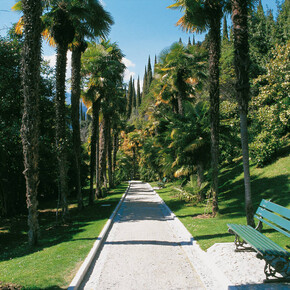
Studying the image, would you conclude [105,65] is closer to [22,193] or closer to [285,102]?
[22,193]

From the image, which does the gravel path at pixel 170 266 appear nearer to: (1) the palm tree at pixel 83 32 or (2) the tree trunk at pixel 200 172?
(2) the tree trunk at pixel 200 172

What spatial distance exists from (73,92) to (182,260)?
33.9 feet

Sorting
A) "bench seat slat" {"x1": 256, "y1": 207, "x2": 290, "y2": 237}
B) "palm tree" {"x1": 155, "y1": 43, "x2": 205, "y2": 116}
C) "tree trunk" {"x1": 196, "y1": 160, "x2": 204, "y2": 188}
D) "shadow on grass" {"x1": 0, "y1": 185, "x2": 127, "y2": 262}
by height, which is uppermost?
"palm tree" {"x1": 155, "y1": 43, "x2": 205, "y2": 116}

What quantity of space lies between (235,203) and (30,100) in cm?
975

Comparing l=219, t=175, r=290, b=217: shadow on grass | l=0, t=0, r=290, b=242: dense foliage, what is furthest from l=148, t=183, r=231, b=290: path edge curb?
l=0, t=0, r=290, b=242: dense foliage

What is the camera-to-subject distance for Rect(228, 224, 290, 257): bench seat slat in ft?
13.6

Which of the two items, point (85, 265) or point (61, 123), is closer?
point (85, 265)

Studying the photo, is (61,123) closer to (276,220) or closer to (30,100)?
(30,100)

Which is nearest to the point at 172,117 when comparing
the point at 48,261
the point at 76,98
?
the point at 76,98

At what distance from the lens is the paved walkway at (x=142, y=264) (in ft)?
14.9

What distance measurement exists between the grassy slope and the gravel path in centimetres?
56

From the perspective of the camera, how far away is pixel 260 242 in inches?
182

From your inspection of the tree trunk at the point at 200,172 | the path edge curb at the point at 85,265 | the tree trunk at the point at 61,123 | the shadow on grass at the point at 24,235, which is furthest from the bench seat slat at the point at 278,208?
the tree trunk at the point at 200,172

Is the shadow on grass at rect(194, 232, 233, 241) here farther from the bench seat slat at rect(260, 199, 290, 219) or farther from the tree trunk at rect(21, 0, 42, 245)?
the tree trunk at rect(21, 0, 42, 245)
